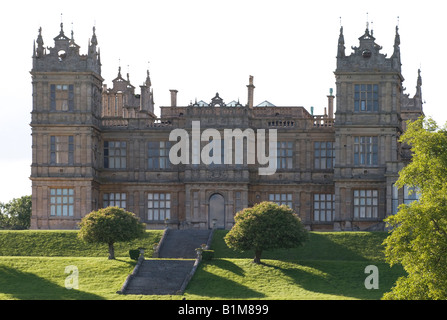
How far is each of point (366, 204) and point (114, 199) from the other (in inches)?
723

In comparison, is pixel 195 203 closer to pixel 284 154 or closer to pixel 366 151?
pixel 284 154

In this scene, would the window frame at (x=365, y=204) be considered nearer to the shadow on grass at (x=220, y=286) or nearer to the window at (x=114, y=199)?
the shadow on grass at (x=220, y=286)

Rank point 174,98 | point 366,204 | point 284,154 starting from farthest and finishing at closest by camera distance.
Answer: point 174,98 < point 284,154 < point 366,204

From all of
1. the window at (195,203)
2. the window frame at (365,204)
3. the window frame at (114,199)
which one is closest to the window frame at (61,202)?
the window frame at (114,199)

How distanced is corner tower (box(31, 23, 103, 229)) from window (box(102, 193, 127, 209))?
2.01 meters

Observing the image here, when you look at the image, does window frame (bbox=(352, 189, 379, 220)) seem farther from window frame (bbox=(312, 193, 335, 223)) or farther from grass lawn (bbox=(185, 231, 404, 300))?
grass lawn (bbox=(185, 231, 404, 300))

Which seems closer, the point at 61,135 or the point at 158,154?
the point at 61,135

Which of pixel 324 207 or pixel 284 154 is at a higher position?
pixel 284 154

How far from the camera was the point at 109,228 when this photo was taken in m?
64.4

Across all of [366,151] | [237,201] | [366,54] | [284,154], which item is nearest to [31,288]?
[237,201]

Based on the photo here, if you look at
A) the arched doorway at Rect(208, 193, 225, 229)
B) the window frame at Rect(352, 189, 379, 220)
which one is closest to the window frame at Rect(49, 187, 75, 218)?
the arched doorway at Rect(208, 193, 225, 229)

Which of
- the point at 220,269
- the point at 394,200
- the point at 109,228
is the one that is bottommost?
the point at 220,269
